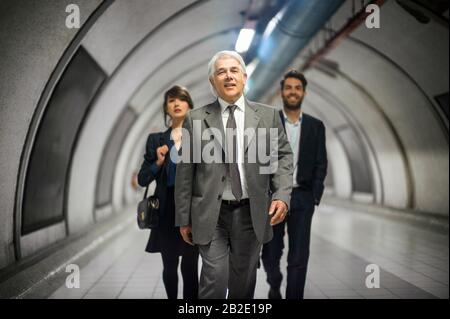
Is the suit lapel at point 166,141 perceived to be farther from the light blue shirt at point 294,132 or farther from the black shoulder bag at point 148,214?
the light blue shirt at point 294,132

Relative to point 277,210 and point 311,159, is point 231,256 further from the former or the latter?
point 311,159

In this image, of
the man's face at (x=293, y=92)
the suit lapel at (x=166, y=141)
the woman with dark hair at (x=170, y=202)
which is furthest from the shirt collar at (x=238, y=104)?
the man's face at (x=293, y=92)

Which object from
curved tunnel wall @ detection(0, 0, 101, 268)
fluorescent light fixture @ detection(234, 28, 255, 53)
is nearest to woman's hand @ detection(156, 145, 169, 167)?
curved tunnel wall @ detection(0, 0, 101, 268)

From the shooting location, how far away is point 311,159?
3.83 m

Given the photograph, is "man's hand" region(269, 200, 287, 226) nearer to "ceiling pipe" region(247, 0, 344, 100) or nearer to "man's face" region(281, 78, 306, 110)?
"man's face" region(281, 78, 306, 110)

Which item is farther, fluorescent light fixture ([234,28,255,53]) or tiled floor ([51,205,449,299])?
fluorescent light fixture ([234,28,255,53])

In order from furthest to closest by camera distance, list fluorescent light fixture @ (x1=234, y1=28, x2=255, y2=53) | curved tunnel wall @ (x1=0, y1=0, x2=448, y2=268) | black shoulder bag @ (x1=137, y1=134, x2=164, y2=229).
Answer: fluorescent light fixture @ (x1=234, y1=28, x2=255, y2=53) → curved tunnel wall @ (x1=0, y1=0, x2=448, y2=268) → black shoulder bag @ (x1=137, y1=134, x2=164, y2=229)

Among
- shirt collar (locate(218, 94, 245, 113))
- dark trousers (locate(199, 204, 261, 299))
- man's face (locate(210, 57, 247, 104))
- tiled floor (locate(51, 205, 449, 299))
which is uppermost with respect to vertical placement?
man's face (locate(210, 57, 247, 104))

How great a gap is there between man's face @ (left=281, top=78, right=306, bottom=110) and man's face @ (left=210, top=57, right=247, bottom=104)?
1.06m

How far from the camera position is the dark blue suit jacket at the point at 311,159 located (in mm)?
3797

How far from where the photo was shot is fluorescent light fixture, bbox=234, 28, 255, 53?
7.86 m

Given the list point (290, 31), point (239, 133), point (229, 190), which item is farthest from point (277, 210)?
point (290, 31)

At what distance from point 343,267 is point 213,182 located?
3.68 m

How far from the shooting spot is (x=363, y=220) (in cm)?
1100
